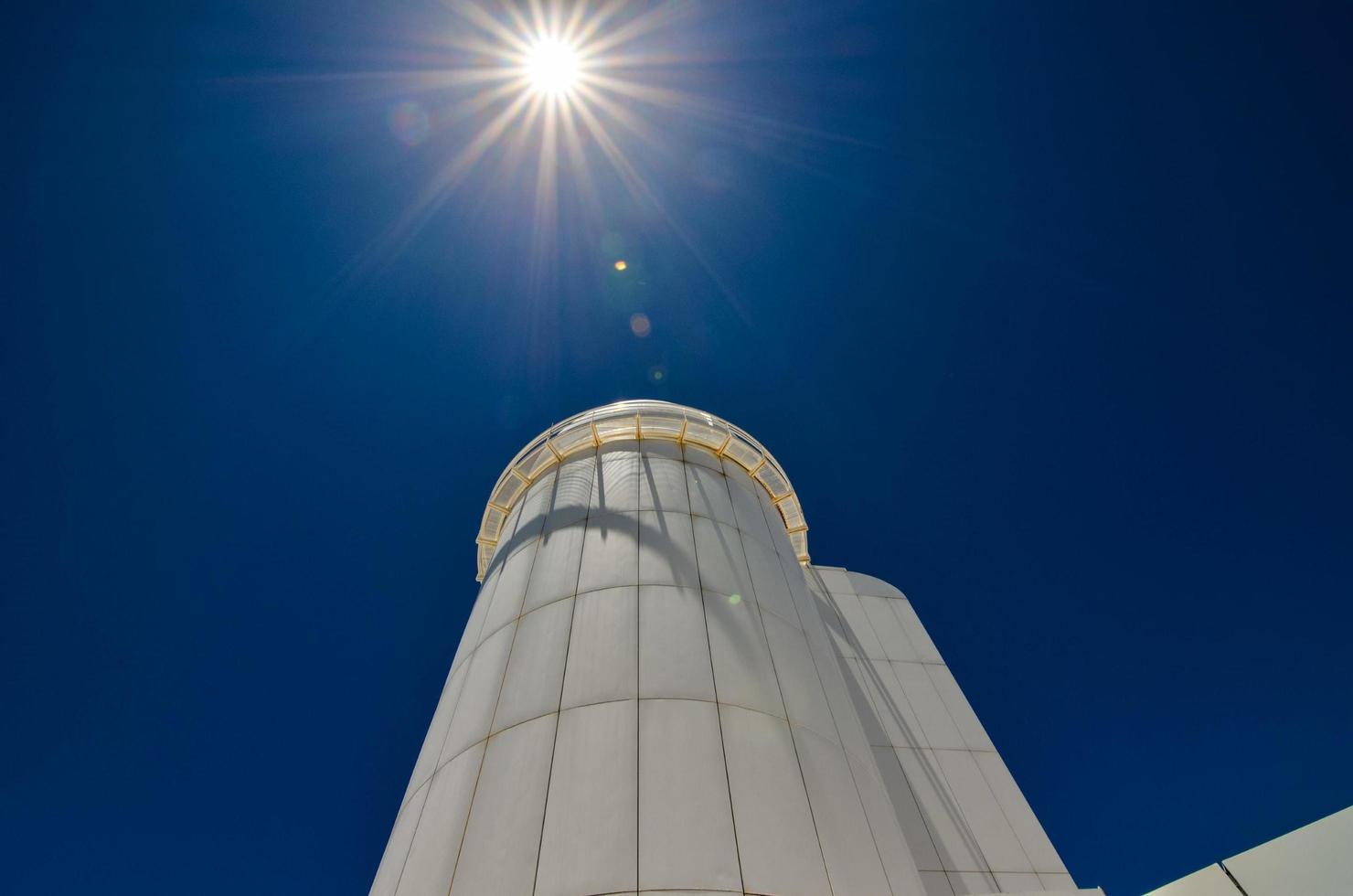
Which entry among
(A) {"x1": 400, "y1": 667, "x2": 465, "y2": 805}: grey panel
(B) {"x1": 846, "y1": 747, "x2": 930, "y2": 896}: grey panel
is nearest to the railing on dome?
(A) {"x1": 400, "y1": 667, "x2": 465, "y2": 805}: grey panel

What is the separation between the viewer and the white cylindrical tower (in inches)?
274

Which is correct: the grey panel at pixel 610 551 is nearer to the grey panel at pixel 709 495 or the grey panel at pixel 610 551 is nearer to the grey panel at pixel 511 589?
the grey panel at pixel 511 589

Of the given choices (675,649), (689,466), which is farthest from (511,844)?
(689,466)

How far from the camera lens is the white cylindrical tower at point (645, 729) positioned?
696cm

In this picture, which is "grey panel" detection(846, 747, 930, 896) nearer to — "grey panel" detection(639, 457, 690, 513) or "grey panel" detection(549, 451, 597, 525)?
"grey panel" detection(639, 457, 690, 513)

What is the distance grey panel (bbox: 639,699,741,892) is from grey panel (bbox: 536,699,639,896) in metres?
0.15

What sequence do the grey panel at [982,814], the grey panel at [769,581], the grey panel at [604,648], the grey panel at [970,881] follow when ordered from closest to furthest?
1. the grey panel at [604,648]
2. the grey panel at [769,581]
3. the grey panel at [970,881]
4. the grey panel at [982,814]

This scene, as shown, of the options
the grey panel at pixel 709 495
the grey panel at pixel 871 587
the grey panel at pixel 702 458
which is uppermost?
the grey panel at pixel 871 587

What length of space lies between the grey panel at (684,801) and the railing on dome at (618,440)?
8.11 m

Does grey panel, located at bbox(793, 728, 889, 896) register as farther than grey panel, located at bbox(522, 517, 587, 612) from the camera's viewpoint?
No

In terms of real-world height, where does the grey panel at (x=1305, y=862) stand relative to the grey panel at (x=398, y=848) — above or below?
below

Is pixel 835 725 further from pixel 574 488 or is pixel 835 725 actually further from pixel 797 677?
pixel 574 488

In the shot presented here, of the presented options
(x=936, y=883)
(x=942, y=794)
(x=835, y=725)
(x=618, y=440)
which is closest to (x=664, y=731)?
(x=835, y=725)

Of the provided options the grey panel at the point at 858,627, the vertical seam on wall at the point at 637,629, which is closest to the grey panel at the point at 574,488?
the vertical seam on wall at the point at 637,629
